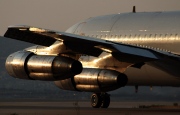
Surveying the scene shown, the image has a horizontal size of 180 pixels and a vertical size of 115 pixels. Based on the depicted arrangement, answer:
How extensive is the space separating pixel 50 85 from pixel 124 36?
9854 cm

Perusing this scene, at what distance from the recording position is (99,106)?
4519cm

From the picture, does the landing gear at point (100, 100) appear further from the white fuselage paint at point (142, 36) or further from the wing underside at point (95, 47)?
the wing underside at point (95, 47)

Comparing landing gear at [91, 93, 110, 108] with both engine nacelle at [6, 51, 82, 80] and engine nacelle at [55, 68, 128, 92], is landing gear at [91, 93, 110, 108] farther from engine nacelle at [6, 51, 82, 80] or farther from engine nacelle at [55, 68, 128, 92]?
engine nacelle at [6, 51, 82, 80]

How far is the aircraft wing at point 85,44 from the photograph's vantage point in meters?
36.2

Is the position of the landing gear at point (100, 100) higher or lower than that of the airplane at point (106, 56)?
lower

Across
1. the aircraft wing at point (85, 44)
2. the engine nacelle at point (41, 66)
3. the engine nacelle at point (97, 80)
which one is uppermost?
the aircraft wing at point (85, 44)

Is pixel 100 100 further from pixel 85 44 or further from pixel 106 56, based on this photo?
pixel 85 44

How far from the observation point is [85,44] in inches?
1496

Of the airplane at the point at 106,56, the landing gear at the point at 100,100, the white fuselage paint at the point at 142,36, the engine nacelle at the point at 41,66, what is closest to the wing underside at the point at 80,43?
the airplane at the point at 106,56

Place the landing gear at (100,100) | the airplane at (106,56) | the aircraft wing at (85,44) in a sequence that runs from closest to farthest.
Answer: the aircraft wing at (85,44) < the airplane at (106,56) < the landing gear at (100,100)

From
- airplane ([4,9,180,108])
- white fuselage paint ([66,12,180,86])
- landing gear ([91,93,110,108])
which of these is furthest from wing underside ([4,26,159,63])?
landing gear ([91,93,110,108])

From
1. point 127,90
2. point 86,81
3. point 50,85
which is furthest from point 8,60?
point 50,85

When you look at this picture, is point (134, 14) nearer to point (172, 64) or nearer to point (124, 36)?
point (124, 36)

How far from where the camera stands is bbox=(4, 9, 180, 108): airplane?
121ft
